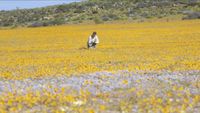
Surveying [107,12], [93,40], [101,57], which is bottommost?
[107,12]

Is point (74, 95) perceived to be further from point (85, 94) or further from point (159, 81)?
point (159, 81)

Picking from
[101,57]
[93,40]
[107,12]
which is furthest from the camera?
[107,12]

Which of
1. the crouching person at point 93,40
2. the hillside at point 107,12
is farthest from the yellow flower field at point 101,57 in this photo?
the hillside at point 107,12

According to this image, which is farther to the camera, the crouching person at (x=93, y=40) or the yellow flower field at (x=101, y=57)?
the crouching person at (x=93, y=40)

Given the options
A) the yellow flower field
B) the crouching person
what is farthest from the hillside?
the crouching person

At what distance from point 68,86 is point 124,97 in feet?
6.57

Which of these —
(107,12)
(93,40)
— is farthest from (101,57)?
(107,12)

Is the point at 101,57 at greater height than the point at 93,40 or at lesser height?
greater

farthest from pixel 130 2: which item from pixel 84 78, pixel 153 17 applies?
pixel 84 78

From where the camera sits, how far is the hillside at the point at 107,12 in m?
94.4

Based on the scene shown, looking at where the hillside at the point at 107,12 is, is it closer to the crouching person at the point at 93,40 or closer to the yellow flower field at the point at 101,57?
the yellow flower field at the point at 101,57

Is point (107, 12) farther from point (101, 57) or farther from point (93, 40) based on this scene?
point (101, 57)

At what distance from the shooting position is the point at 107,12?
10825cm

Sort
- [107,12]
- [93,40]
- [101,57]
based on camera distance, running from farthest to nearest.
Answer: [107,12] → [93,40] → [101,57]
